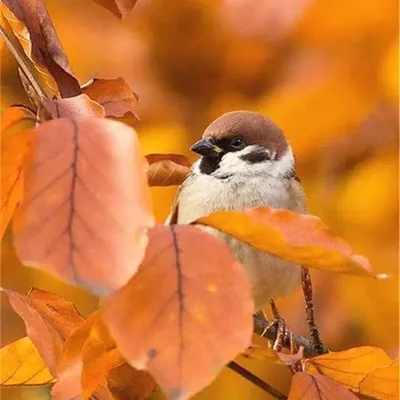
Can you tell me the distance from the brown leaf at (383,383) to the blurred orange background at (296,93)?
1.11m

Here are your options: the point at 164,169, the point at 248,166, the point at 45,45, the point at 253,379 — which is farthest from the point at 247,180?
the point at 253,379

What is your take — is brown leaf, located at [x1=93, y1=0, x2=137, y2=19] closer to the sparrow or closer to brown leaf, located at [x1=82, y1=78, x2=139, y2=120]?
brown leaf, located at [x1=82, y1=78, x2=139, y2=120]

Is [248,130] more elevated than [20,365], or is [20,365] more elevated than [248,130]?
[248,130]

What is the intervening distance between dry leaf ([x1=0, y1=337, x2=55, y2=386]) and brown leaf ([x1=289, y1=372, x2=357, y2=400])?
219 mm

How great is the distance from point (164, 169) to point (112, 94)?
0.09m

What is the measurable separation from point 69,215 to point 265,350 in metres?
0.16

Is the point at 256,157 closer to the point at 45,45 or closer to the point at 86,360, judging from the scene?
the point at 45,45

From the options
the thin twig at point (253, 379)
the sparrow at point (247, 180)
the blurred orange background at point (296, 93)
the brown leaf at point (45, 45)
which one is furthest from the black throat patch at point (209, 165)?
the thin twig at point (253, 379)

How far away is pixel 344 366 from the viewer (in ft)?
2.29

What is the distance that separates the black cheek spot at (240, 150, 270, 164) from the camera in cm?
149

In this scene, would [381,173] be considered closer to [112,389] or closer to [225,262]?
[112,389]

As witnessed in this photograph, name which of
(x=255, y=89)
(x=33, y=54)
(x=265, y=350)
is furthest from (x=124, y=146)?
(x=255, y=89)

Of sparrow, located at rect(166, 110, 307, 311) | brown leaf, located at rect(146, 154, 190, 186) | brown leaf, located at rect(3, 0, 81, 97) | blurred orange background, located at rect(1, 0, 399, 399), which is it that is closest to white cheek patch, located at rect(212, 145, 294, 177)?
sparrow, located at rect(166, 110, 307, 311)

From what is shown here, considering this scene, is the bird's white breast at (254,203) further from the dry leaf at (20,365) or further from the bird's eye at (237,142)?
the dry leaf at (20,365)
